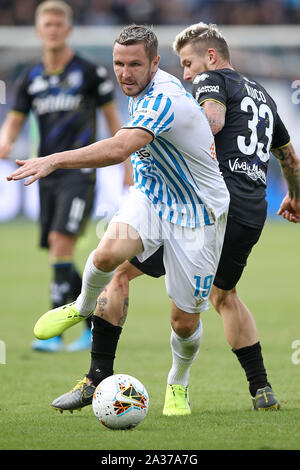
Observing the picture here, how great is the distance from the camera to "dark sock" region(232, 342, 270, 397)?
5.07 metres

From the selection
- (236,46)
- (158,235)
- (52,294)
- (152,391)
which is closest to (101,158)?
(158,235)

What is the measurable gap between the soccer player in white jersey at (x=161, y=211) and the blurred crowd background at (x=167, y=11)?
53.3 feet

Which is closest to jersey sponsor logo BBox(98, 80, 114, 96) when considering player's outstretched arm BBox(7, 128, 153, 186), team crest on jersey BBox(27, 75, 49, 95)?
team crest on jersey BBox(27, 75, 49, 95)

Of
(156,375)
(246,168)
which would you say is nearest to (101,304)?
(246,168)

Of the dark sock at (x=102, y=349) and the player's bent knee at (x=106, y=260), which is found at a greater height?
the player's bent knee at (x=106, y=260)

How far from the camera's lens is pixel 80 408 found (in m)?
4.75

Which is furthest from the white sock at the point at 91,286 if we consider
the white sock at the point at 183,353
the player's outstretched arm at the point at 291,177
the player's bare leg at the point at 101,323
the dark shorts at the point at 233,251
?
the player's outstretched arm at the point at 291,177

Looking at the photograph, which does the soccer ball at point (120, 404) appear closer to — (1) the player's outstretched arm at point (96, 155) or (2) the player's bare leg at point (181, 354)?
(2) the player's bare leg at point (181, 354)

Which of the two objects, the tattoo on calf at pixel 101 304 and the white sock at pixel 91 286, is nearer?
the white sock at pixel 91 286

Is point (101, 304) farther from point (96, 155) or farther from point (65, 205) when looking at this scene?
point (65, 205)

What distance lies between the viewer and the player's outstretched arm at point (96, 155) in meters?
3.98

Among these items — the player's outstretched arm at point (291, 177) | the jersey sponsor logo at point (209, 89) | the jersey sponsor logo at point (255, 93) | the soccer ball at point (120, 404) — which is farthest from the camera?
the player's outstretched arm at point (291, 177)

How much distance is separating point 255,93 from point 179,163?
850 millimetres
